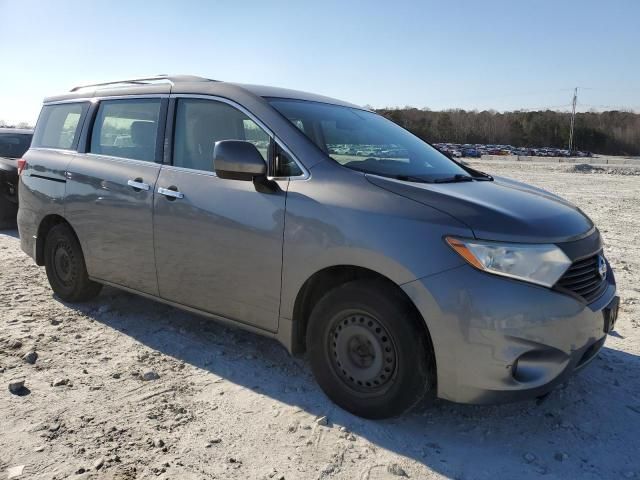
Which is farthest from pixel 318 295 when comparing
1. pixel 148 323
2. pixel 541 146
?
pixel 541 146

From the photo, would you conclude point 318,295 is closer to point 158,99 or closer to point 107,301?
point 158,99

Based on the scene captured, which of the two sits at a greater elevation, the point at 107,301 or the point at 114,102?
the point at 114,102

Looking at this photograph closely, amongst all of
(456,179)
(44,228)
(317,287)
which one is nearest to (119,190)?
(44,228)

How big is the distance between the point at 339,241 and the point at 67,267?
123 inches

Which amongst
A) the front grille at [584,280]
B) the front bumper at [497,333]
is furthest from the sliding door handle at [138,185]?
the front grille at [584,280]

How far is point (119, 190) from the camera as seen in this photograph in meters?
4.18

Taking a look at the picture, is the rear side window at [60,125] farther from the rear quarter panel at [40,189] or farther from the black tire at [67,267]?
the black tire at [67,267]

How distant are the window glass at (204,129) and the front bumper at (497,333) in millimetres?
1679

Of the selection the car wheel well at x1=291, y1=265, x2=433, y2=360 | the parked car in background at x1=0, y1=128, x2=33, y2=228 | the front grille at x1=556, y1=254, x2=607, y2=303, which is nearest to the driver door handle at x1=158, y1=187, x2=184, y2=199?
the car wheel well at x1=291, y1=265, x2=433, y2=360

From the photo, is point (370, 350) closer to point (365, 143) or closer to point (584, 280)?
point (584, 280)

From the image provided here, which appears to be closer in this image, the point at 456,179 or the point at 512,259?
the point at 512,259

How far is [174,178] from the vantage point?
384 cm

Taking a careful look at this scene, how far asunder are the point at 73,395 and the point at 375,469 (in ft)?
6.37

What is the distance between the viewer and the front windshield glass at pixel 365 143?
11.2 feet
